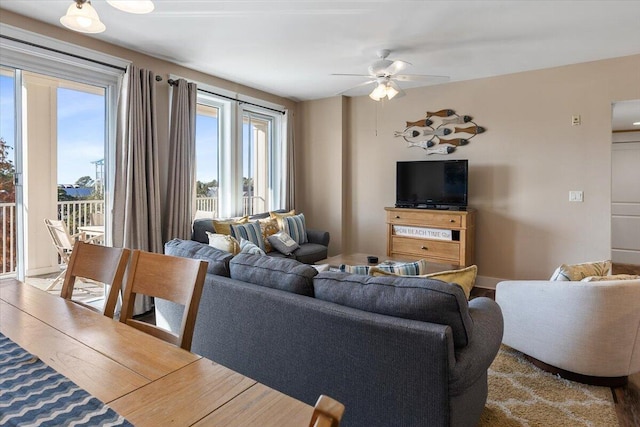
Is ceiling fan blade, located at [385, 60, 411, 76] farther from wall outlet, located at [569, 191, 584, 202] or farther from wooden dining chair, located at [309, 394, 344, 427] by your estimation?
wooden dining chair, located at [309, 394, 344, 427]

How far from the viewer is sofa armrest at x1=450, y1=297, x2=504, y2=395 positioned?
1.33m

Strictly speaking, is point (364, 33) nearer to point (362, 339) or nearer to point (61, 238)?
point (362, 339)

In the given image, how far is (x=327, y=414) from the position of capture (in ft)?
1.63

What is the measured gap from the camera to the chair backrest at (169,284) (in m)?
1.16

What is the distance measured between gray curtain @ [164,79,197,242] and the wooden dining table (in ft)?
8.43

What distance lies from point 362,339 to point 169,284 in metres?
0.74

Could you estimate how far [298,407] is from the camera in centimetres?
76

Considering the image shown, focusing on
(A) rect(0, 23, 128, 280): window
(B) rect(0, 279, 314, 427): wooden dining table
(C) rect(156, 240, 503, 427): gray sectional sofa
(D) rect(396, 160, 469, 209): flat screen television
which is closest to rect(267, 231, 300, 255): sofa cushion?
(D) rect(396, 160, 469, 209): flat screen television

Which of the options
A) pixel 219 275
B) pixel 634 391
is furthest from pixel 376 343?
pixel 634 391

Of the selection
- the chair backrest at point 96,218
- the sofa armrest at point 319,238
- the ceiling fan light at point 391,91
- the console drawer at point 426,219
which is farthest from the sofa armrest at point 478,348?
the chair backrest at point 96,218

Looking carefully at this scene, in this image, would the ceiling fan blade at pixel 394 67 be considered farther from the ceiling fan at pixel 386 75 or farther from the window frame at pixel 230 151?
the window frame at pixel 230 151

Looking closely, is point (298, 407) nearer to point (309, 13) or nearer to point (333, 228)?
point (309, 13)

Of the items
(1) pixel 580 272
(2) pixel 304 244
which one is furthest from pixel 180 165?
(1) pixel 580 272

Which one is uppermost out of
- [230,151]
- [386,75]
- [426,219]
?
[386,75]
